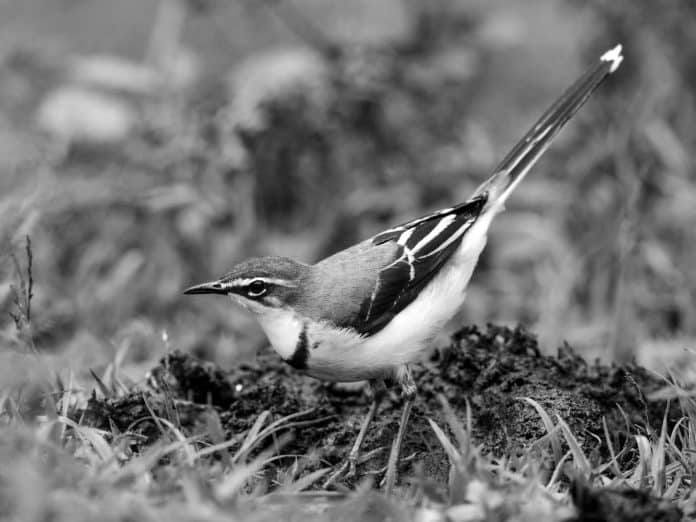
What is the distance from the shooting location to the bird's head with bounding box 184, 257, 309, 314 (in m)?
4.76

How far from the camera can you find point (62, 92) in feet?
31.0

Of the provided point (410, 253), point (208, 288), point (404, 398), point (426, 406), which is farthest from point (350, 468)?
point (410, 253)

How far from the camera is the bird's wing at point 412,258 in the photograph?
16.2ft

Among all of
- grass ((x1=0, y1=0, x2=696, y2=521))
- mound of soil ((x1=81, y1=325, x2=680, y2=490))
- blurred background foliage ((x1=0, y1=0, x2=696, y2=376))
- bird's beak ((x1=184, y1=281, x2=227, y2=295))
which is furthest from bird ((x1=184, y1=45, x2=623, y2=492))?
blurred background foliage ((x1=0, y1=0, x2=696, y2=376))

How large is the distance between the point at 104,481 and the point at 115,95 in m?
7.65

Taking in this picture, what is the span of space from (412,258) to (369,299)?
398mm

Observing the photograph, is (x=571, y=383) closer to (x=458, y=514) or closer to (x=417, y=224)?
(x=417, y=224)

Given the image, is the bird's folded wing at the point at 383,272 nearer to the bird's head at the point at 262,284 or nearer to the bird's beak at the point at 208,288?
the bird's head at the point at 262,284

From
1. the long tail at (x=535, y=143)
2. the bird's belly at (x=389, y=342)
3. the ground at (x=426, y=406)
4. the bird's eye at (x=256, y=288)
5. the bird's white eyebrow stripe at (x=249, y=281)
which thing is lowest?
the ground at (x=426, y=406)

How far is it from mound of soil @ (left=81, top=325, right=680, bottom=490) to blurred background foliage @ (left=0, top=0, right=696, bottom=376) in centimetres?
157

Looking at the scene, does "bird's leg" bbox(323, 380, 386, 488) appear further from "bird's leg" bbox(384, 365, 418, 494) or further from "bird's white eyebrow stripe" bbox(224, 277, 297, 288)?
"bird's white eyebrow stripe" bbox(224, 277, 297, 288)

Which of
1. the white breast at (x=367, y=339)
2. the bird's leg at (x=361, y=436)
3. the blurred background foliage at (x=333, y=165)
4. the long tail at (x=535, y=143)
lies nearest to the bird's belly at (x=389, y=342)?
the white breast at (x=367, y=339)

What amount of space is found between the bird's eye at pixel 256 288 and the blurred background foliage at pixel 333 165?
2.22 meters

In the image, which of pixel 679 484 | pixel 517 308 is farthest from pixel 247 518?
pixel 517 308
